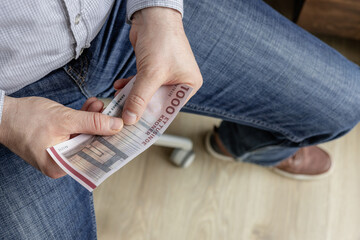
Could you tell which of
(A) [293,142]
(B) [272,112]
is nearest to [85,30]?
(B) [272,112]

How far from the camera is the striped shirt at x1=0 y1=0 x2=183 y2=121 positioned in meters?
0.58

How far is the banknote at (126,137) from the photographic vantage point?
2.19ft

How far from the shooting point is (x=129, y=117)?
65 cm

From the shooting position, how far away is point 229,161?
1347mm

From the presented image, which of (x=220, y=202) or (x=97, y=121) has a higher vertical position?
(x=97, y=121)

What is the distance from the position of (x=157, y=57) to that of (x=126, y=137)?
6.6 inches

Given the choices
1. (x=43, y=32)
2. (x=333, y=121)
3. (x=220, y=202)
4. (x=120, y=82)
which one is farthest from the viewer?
(x=220, y=202)

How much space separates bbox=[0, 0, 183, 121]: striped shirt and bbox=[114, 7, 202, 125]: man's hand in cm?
2

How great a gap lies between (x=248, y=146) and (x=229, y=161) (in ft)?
0.69

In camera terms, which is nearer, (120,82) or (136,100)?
(136,100)

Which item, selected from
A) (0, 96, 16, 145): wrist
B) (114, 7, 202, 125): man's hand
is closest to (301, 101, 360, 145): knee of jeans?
(114, 7, 202, 125): man's hand

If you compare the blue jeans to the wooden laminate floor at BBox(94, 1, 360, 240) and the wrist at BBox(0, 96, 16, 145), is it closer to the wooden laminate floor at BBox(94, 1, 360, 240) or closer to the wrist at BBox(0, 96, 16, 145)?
the wrist at BBox(0, 96, 16, 145)

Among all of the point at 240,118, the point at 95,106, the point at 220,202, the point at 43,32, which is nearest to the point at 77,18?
the point at 43,32

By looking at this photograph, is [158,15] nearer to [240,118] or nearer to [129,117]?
[129,117]
